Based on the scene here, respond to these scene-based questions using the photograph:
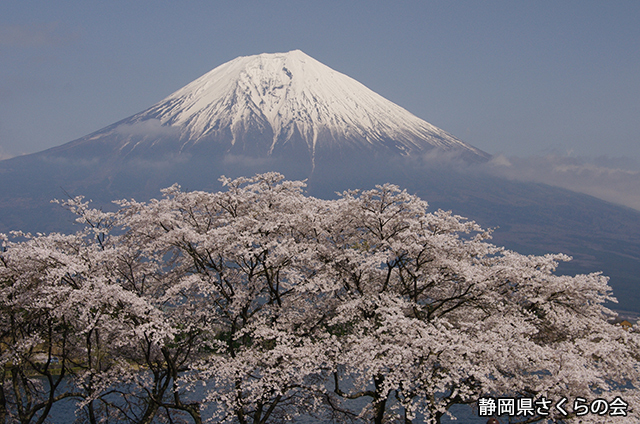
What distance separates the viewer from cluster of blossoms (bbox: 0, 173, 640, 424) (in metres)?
11.4

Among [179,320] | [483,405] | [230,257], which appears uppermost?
[230,257]

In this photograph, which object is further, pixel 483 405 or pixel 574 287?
pixel 574 287

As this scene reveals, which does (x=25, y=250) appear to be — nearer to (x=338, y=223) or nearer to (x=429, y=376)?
(x=338, y=223)

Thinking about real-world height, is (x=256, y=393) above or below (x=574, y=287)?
below

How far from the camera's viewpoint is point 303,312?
51.8 ft

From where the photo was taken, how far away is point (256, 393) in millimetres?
12656

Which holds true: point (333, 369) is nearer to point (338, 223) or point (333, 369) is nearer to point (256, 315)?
point (256, 315)

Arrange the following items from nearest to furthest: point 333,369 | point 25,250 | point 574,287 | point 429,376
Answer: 1. point 429,376
2. point 25,250
3. point 333,369
4. point 574,287

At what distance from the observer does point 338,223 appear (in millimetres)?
15438

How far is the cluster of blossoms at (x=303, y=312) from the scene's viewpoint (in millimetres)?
11367

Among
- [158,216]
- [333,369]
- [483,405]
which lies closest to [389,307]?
[333,369]

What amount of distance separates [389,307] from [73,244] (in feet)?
31.6

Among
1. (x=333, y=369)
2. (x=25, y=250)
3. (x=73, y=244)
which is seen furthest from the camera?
(x=73, y=244)

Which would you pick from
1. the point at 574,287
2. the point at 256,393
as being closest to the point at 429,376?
the point at 256,393
